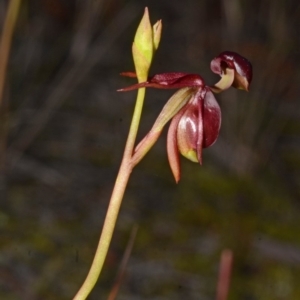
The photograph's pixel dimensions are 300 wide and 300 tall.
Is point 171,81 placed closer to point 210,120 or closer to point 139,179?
point 210,120

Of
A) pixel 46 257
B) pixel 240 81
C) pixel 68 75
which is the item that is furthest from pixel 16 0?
pixel 68 75

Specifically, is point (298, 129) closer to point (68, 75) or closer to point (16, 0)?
point (68, 75)

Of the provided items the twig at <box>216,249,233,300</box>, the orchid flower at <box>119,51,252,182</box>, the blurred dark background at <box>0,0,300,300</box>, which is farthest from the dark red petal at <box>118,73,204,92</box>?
the blurred dark background at <box>0,0,300,300</box>

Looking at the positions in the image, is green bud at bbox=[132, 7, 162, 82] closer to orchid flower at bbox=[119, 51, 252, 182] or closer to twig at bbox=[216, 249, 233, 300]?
orchid flower at bbox=[119, 51, 252, 182]

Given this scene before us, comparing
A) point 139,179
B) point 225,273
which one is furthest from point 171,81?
point 139,179

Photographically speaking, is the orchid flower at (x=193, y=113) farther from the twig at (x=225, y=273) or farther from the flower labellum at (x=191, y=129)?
the twig at (x=225, y=273)
